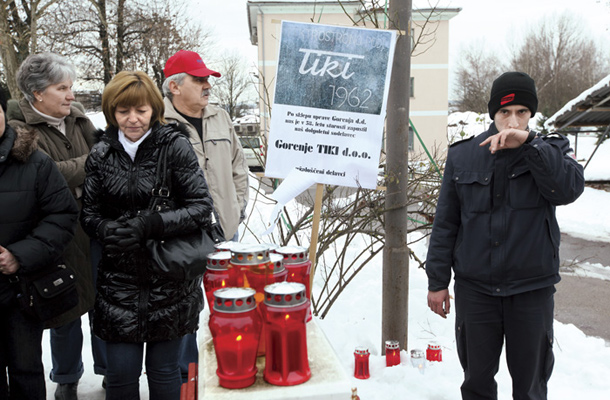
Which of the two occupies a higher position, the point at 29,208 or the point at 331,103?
the point at 331,103

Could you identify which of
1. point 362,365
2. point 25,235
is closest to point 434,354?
point 362,365

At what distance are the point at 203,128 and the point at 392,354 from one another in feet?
6.49

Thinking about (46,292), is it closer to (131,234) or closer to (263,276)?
(131,234)

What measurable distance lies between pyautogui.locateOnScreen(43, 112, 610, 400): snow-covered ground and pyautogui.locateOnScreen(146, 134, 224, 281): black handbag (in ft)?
0.74

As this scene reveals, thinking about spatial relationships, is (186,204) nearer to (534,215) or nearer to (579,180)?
(534,215)

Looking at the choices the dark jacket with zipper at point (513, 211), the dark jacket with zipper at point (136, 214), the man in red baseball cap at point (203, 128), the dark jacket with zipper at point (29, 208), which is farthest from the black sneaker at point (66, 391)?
the dark jacket with zipper at point (513, 211)

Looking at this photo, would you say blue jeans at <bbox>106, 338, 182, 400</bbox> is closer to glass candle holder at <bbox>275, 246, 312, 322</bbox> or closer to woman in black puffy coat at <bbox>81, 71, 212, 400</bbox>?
woman in black puffy coat at <bbox>81, 71, 212, 400</bbox>

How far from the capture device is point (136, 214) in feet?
7.49

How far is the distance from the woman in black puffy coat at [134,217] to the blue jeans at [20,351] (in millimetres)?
453

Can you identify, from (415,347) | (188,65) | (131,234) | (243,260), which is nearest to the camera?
(243,260)

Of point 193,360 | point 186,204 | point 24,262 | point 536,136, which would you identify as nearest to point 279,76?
point 186,204

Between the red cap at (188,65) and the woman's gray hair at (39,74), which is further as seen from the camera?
the red cap at (188,65)

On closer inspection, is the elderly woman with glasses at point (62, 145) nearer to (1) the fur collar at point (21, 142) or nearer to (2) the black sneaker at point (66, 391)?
(2) the black sneaker at point (66, 391)

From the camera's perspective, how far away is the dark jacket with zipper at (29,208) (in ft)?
7.79
